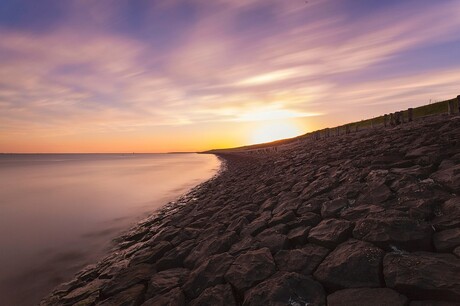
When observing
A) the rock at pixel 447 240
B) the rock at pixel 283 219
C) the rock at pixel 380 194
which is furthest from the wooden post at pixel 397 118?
the rock at pixel 447 240

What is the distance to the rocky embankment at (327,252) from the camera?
398 centimetres

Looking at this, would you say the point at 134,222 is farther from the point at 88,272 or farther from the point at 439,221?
the point at 439,221

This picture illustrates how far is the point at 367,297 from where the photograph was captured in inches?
149

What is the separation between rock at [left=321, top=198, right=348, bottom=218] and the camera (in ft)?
21.5

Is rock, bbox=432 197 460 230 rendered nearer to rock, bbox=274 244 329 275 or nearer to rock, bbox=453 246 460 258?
rock, bbox=453 246 460 258

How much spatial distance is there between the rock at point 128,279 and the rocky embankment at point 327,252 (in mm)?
27

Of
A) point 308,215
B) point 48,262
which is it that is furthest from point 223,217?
point 48,262

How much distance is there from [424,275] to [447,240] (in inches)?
39.1

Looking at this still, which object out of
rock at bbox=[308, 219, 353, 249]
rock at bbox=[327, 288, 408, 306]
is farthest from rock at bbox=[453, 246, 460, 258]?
rock at bbox=[308, 219, 353, 249]

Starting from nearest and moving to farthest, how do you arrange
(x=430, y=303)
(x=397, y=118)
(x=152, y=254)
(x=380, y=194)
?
1. (x=430, y=303)
2. (x=380, y=194)
3. (x=152, y=254)
4. (x=397, y=118)

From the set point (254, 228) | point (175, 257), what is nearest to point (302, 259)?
point (254, 228)

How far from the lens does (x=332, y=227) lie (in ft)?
18.7

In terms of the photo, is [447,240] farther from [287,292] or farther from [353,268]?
[287,292]

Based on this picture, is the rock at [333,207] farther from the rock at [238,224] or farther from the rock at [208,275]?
the rock at [208,275]
